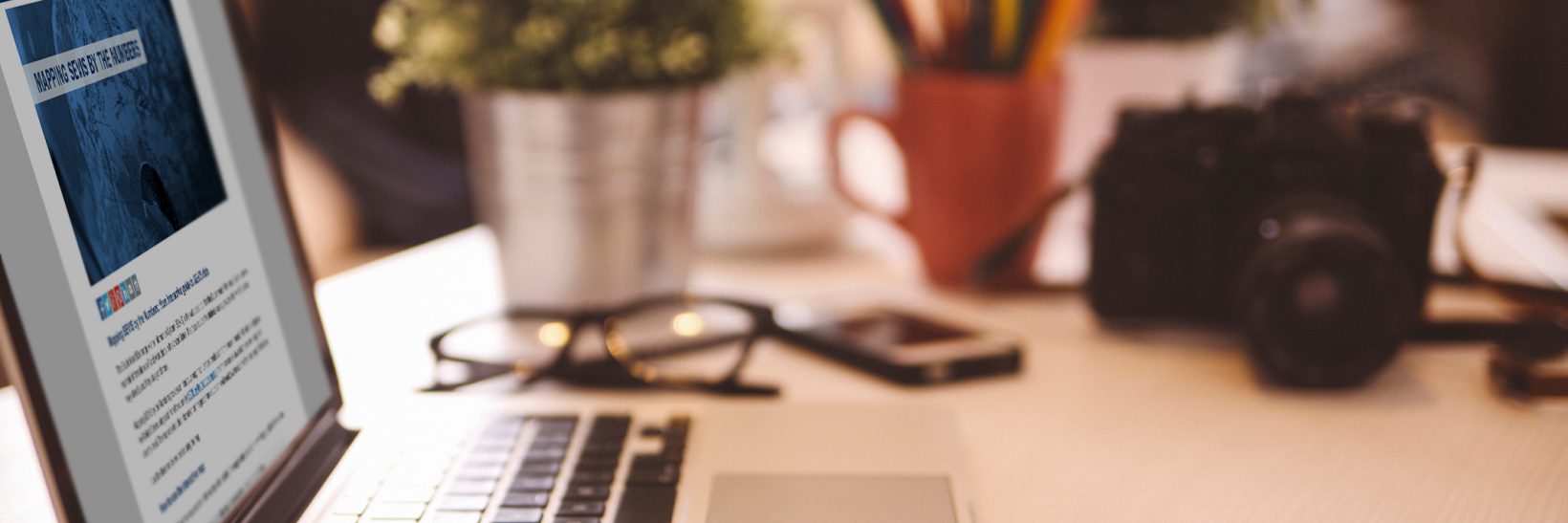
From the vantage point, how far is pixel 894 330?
0.50 m

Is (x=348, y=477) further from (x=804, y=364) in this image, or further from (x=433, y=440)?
(x=804, y=364)

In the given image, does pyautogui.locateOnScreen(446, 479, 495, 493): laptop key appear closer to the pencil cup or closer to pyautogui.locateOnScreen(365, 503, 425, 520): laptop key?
pyautogui.locateOnScreen(365, 503, 425, 520): laptop key

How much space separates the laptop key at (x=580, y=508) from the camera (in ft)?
0.95

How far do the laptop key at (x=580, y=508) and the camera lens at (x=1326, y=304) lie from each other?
326mm

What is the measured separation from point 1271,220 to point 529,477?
0.38 m

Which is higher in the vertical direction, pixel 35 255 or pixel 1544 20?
pixel 35 255

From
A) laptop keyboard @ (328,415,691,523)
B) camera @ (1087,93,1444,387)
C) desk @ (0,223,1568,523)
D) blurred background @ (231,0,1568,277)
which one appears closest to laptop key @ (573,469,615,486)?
laptop keyboard @ (328,415,691,523)

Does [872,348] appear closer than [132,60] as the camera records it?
No

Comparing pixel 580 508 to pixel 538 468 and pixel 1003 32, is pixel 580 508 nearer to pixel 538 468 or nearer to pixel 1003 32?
pixel 538 468

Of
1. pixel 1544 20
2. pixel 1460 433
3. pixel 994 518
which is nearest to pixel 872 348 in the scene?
pixel 994 518

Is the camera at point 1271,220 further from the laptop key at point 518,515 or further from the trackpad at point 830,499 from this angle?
the laptop key at point 518,515

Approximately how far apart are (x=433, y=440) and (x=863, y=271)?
384 mm

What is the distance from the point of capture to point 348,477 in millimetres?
311

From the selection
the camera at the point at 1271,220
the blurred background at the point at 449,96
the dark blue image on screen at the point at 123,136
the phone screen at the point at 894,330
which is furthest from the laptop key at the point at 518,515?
the blurred background at the point at 449,96
